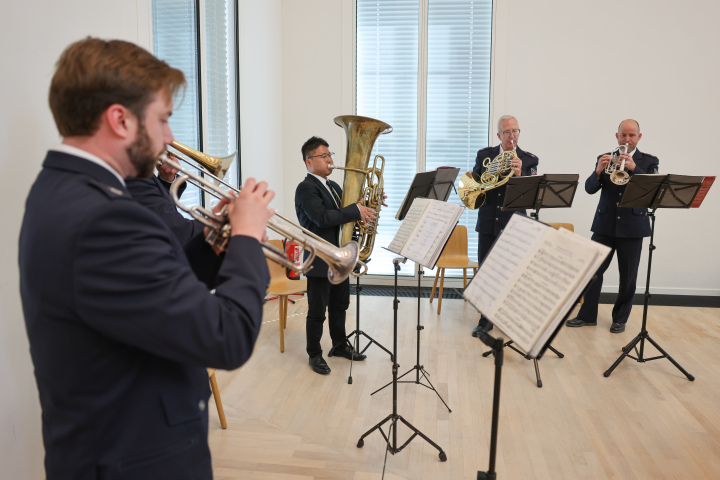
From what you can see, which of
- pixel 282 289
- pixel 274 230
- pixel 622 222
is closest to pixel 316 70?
pixel 282 289

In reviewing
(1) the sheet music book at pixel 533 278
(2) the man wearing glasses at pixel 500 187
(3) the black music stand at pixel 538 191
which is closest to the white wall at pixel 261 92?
(2) the man wearing glasses at pixel 500 187

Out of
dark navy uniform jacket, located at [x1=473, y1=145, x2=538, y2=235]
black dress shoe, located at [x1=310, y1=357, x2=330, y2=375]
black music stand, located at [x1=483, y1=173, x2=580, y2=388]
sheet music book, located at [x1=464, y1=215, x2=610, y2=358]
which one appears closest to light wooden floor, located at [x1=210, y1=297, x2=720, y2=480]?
black dress shoe, located at [x1=310, y1=357, x2=330, y2=375]

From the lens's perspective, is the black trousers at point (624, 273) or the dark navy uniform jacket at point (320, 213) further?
the black trousers at point (624, 273)

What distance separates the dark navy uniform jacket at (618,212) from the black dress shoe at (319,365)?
2.89m

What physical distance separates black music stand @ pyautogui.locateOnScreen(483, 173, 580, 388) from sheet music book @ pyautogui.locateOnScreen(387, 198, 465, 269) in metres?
1.48

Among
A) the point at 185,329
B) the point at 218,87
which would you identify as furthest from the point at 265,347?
the point at 185,329

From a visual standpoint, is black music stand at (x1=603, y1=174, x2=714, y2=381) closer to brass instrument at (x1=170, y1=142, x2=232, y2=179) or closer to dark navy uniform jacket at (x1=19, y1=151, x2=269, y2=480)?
brass instrument at (x1=170, y1=142, x2=232, y2=179)

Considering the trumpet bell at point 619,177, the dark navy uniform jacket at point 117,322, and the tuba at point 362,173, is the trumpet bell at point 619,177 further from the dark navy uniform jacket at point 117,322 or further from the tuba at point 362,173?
the dark navy uniform jacket at point 117,322

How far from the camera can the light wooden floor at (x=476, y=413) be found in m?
2.80

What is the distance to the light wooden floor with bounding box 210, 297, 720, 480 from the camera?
2.80 metres

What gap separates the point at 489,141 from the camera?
6.34m

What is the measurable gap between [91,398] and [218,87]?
166 inches

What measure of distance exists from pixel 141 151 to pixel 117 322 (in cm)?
36

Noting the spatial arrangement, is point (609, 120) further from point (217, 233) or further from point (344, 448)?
point (217, 233)
